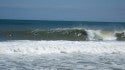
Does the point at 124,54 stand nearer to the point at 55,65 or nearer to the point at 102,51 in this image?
the point at 102,51

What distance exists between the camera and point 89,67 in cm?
1062

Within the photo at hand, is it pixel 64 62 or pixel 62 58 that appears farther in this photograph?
pixel 62 58

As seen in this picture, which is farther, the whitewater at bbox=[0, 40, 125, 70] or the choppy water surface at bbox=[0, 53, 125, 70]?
the whitewater at bbox=[0, 40, 125, 70]

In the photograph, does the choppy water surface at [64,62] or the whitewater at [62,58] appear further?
the whitewater at [62,58]

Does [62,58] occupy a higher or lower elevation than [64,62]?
higher

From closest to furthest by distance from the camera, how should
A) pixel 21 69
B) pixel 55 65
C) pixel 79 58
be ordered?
pixel 21 69 < pixel 55 65 < pixel 79 58

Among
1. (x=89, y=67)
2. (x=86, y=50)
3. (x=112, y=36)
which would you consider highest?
(x=112, y=36)

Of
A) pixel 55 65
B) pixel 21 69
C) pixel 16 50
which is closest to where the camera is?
pixel 21 69

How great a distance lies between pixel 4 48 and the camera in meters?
13.9

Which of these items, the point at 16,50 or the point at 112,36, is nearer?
the point at 16,50

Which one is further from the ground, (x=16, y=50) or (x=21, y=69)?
(x=16, y=50)

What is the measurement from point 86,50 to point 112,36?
12475mm

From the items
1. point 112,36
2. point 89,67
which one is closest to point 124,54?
point 89,67

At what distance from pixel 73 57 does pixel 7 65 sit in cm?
289
